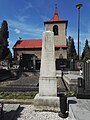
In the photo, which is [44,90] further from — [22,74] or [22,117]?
[22,74]

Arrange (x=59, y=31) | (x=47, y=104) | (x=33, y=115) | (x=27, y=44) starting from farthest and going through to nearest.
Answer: (x=27, y=44) → (x=59, y=31) → (x=47, y=104) → (x=33, y=115)

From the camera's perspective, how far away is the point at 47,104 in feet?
20.6

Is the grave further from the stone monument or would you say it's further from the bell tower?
the bell tower

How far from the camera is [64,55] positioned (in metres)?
40.2

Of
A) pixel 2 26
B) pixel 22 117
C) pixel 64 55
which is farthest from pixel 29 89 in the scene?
pixel 2 26

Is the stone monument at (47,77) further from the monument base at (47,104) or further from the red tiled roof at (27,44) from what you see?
the red tiled roof at (27,44)

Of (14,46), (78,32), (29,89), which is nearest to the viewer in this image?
(29,89)

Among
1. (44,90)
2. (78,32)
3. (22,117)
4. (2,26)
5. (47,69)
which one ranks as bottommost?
(22,117)

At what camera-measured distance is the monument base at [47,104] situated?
6.21 metres

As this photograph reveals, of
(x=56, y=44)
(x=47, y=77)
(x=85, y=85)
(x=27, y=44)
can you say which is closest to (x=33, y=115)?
(x=47, y=77)

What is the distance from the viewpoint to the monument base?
6.21m

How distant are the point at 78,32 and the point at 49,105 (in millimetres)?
21883

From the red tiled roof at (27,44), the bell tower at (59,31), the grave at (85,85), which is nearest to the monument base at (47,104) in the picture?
the grave at (85,85)

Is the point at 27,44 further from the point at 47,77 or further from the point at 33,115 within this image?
the point at 33,115
